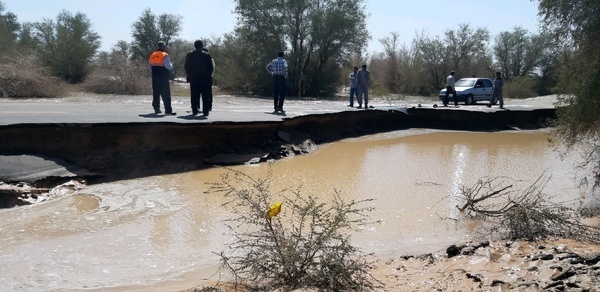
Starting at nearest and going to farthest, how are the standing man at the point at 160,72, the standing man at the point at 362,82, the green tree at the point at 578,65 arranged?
1. the green tree at the point at 578,65
2. the standing man at the point at 160,72
3. the standing man at the point at 362,82

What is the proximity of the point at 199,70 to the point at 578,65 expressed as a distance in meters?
7.36

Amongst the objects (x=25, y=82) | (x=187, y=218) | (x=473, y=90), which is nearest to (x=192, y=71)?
(x=187, y=218)

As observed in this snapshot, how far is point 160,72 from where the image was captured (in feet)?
40.8

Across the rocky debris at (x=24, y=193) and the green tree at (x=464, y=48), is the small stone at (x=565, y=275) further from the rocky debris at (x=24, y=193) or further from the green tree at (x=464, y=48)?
the green tree at (x=464, y=48)

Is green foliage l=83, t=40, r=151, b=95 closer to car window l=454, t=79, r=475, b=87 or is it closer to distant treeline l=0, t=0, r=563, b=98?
distant treeline l=0, t=0, r=563, b=98

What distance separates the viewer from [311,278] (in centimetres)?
479

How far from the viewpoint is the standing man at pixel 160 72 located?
40.0ft

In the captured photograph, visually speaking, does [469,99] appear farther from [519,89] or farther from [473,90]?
[519,89]

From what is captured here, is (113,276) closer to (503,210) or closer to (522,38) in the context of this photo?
(503,210)

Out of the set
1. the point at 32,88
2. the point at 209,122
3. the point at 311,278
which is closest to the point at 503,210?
the point at 311,278

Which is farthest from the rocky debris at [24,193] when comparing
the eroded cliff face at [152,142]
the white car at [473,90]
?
the white car at [473,90]

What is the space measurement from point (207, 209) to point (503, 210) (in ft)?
13.1

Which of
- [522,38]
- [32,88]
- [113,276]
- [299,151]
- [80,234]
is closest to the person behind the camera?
[113,276]

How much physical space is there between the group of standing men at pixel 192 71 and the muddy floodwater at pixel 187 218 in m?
2.45
